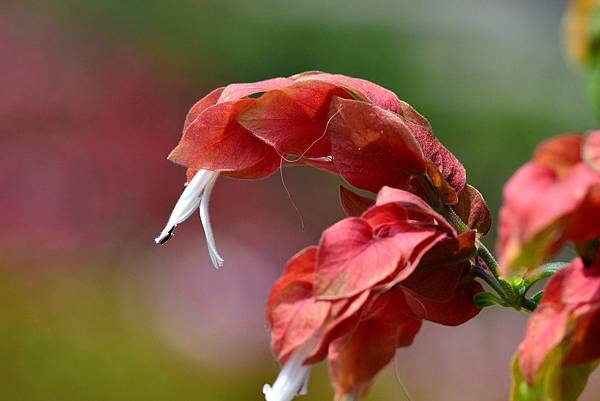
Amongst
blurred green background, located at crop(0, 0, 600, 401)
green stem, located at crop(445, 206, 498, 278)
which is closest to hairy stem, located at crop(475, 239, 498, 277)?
green stem, located at crop(445, 206, 498, 278)

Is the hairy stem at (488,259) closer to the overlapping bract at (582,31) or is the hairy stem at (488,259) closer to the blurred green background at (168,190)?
the overlapping bract at (582,31)

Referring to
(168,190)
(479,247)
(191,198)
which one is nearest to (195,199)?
(191,198)

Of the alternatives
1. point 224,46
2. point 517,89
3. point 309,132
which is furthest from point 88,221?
point 517,89

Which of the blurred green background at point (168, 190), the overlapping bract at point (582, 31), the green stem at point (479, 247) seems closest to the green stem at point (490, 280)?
the green stem at point (479, 247)

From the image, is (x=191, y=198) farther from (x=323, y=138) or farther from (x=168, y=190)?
(x=168, y=190)

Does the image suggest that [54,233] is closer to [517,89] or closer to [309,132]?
[309,132]

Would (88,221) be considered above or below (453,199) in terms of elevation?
below
